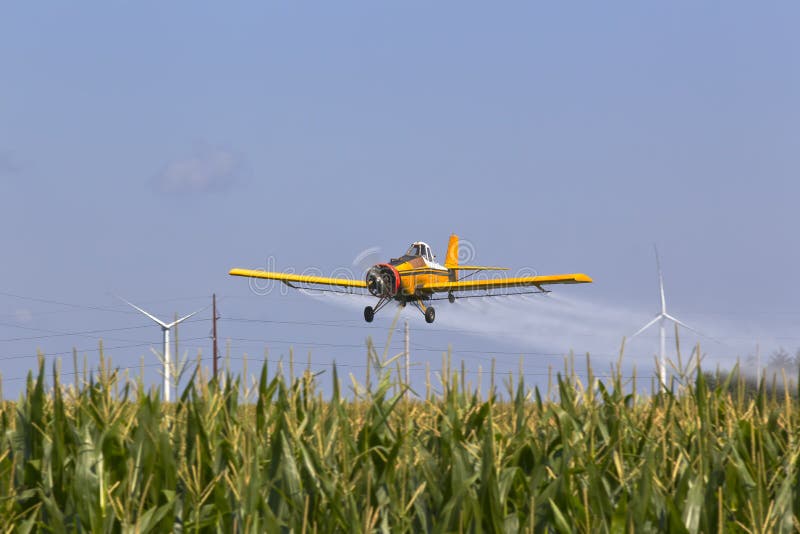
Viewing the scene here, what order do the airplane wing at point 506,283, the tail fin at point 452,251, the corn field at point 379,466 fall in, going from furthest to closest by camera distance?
the tail fin at point 452,251
the airplane wing at point 506,283
the corn field at point 379,466

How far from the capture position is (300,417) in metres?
11.3

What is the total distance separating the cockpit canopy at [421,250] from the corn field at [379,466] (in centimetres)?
5402

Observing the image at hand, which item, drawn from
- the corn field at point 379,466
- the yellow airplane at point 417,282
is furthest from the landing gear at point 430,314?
the corn field at point 379,466

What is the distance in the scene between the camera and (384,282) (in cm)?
6269

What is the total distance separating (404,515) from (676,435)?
4088mm

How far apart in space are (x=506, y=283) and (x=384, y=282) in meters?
8.01

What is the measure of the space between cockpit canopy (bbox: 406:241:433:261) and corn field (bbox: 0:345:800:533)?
54.0 metres

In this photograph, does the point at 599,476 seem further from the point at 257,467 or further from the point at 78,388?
Result: the point at 78,388

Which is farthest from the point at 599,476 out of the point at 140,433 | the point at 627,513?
the point at 140,433

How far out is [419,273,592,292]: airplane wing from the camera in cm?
5744

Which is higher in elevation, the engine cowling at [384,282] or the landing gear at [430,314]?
the engine cowling at [384,282]

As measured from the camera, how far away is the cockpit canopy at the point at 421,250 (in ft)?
217

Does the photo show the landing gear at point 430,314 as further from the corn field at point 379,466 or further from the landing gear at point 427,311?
the corn field at point 379,466

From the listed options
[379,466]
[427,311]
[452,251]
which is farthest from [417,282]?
[379,466]
